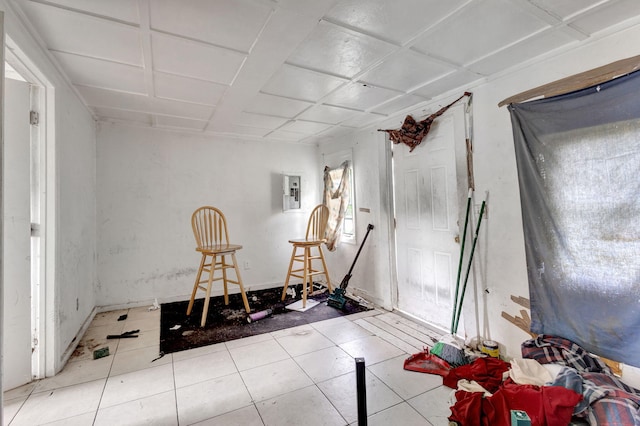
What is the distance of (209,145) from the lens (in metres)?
4.00

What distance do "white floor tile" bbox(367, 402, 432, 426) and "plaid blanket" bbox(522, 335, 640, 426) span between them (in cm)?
82

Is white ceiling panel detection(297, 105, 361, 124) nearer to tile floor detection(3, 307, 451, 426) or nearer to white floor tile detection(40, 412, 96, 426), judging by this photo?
tile floor detection(3, 307, 451, 426)

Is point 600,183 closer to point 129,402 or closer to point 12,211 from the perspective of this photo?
point 129,402

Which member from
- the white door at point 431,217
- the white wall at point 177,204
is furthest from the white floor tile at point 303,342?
the white wall at point 177,204

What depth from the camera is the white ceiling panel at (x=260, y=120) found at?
3.23 metres

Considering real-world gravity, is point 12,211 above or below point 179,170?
below

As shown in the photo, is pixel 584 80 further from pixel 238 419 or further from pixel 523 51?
pixel 238 419

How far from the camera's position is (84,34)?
1.72m

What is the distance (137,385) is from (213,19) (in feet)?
7.89

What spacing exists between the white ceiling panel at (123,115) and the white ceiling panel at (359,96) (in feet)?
6.86

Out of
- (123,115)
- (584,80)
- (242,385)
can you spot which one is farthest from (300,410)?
(123,115)

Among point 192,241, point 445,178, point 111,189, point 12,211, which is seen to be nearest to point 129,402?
point 12,211

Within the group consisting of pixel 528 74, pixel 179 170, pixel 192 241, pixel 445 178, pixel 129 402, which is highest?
pixel 528 74

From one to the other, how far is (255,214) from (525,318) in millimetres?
3396
